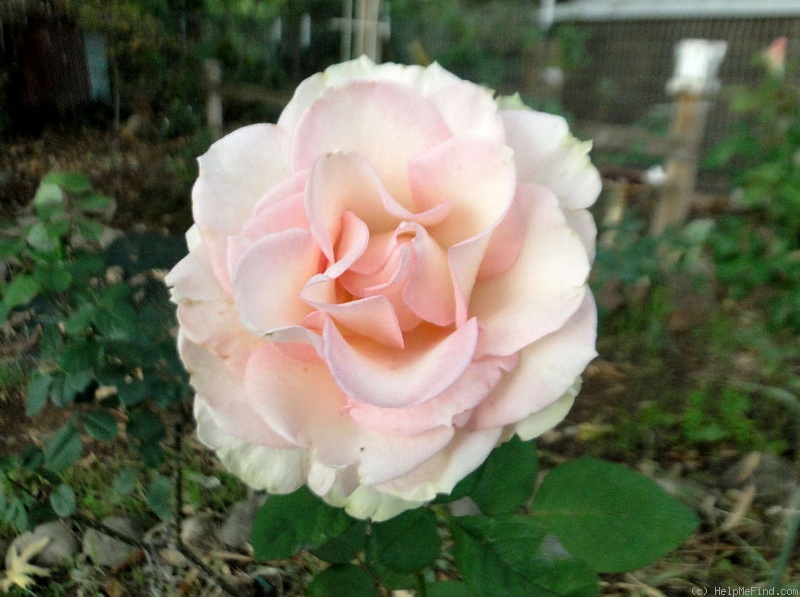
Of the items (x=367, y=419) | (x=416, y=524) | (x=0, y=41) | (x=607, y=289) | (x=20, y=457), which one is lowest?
(x=607, y=289)

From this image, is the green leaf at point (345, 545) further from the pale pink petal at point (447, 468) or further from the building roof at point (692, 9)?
the building roof at point (692, 9)

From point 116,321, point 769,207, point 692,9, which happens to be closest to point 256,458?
point 116,321

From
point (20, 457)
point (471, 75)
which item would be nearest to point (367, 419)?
point (20, 457)

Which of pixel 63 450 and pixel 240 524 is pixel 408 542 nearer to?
pixel 63 450

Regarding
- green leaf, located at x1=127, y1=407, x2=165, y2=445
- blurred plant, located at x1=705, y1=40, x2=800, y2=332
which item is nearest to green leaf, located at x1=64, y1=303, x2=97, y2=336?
green leaf, located at x1=127, y1=407, x2=165, y2=445

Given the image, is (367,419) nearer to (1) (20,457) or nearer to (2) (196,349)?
(2) (196,349)

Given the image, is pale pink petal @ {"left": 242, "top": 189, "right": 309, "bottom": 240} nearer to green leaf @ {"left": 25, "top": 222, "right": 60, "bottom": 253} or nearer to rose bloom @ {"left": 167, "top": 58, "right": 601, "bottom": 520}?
rose bloom @ {"left": 167, "top": 58, "right": 601, "bottom": 520}
